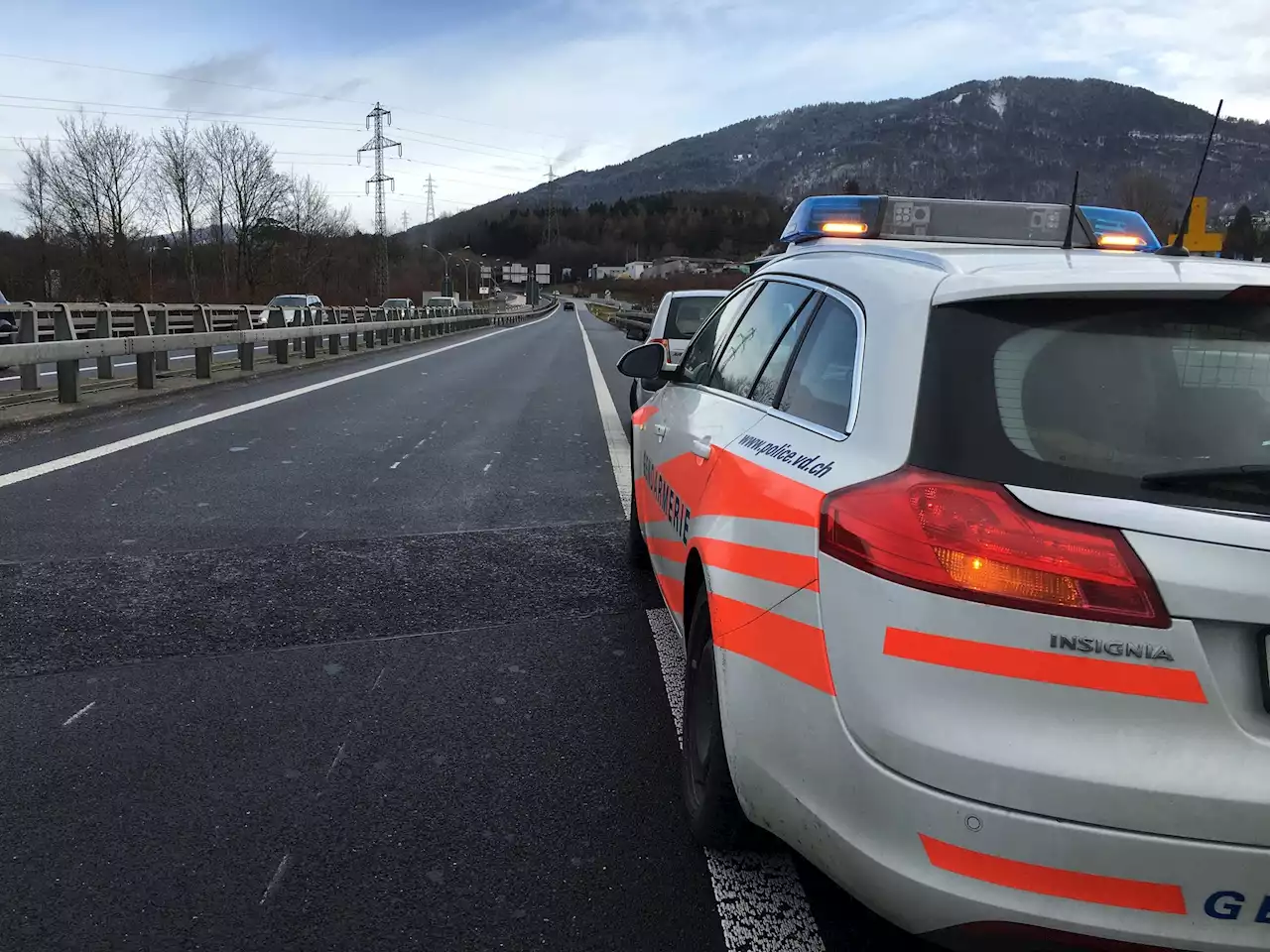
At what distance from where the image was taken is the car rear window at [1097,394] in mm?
1886

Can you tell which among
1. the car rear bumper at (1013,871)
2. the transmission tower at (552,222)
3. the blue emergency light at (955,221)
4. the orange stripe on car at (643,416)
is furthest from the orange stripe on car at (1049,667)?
the transmission tower at (552,222)

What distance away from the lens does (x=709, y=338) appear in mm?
4363

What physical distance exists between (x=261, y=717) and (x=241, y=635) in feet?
2.99

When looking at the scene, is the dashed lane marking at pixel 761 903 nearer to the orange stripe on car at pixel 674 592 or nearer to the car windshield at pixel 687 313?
the orange stripe on car at pixel 674 592

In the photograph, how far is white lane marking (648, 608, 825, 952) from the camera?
237 cm

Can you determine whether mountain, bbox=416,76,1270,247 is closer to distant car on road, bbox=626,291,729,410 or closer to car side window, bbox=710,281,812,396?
car side window, bbox=710,281,812,396

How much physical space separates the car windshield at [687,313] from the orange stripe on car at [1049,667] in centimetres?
905

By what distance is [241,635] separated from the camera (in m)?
4.34

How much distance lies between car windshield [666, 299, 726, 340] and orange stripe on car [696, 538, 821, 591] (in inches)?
317

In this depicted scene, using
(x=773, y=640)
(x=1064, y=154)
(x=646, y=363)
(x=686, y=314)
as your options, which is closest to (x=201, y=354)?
(x=686, y=314)

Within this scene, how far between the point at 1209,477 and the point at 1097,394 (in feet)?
0.85

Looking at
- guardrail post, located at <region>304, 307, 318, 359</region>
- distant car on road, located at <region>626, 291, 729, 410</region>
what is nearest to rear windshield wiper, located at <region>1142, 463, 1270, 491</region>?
distant car on road, located at <region>626, 291, 729, 410</region>

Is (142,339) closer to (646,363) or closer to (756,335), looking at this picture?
(646,363)

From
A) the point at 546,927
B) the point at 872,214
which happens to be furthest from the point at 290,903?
the point at 872,214
